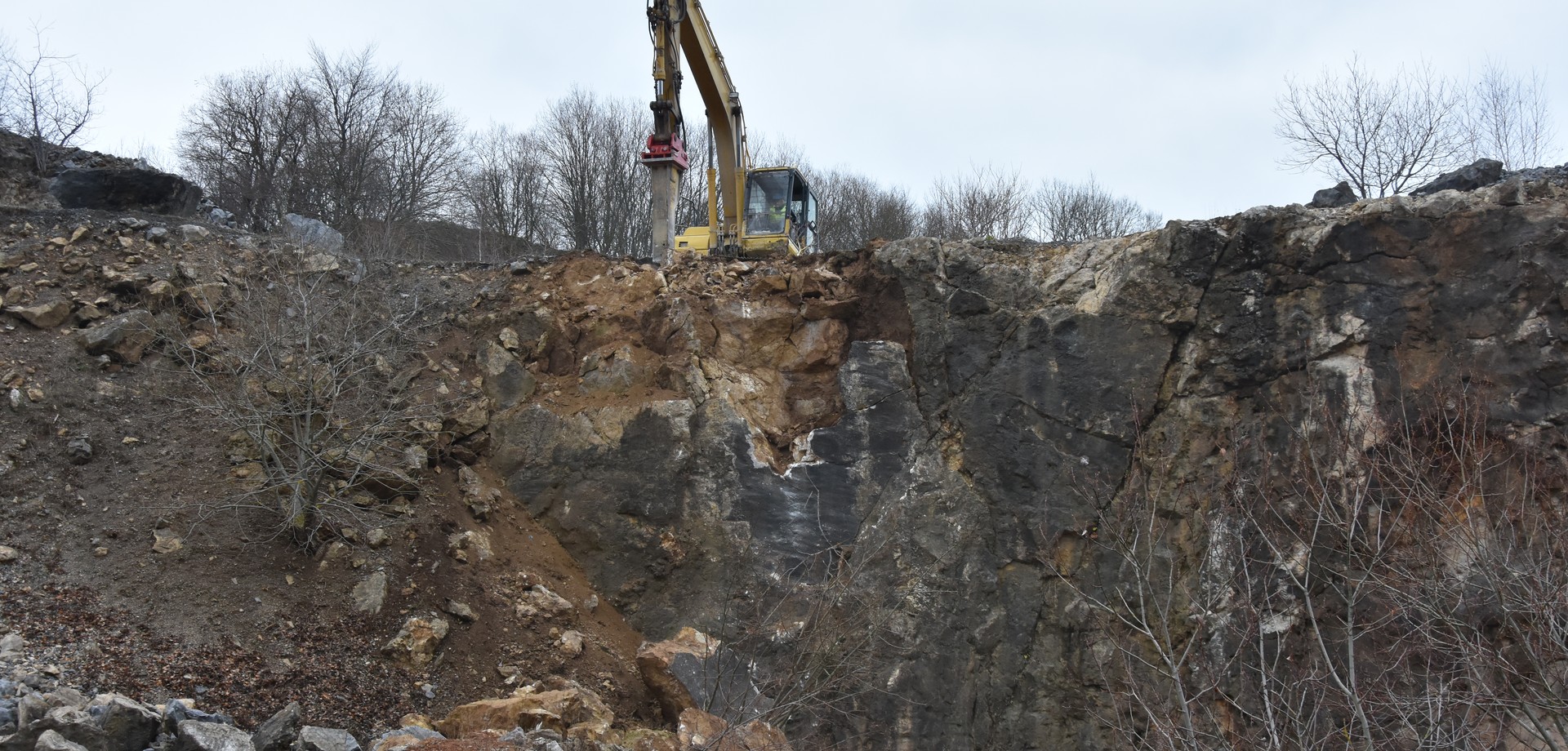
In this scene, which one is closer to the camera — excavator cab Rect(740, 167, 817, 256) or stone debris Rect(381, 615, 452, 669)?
stone debris Rect(381, 615, 452, 669)

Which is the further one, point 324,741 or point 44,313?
point 44,313

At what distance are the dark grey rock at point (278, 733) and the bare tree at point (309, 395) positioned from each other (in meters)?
2.21

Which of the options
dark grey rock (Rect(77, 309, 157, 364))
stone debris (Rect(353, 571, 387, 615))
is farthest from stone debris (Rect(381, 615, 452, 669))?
dark grey rock (Rect(77, 309, 157, 364))

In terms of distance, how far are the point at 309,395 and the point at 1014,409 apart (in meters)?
Answer: 6.95

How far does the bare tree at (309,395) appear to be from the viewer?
29.6 ft

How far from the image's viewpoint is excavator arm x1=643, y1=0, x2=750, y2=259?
12.3m

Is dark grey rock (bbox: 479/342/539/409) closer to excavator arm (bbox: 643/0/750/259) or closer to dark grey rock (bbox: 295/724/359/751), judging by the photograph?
excavator arm (bbox: 643/0/750/259)

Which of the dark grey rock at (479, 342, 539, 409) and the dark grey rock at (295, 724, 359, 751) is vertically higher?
the dark grey rock at (479, 342, 539, 409)

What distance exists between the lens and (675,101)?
41.1ft

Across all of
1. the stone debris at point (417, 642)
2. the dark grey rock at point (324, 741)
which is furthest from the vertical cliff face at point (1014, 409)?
the dark grey rock at point (324, 741)

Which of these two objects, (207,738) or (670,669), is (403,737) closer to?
(207,738)

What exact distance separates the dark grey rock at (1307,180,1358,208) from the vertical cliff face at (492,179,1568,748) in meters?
2.26

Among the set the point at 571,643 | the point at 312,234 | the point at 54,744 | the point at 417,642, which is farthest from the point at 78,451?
the point at 312,234

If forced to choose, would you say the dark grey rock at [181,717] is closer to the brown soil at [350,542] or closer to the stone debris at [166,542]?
the brown soil at [350,542]
